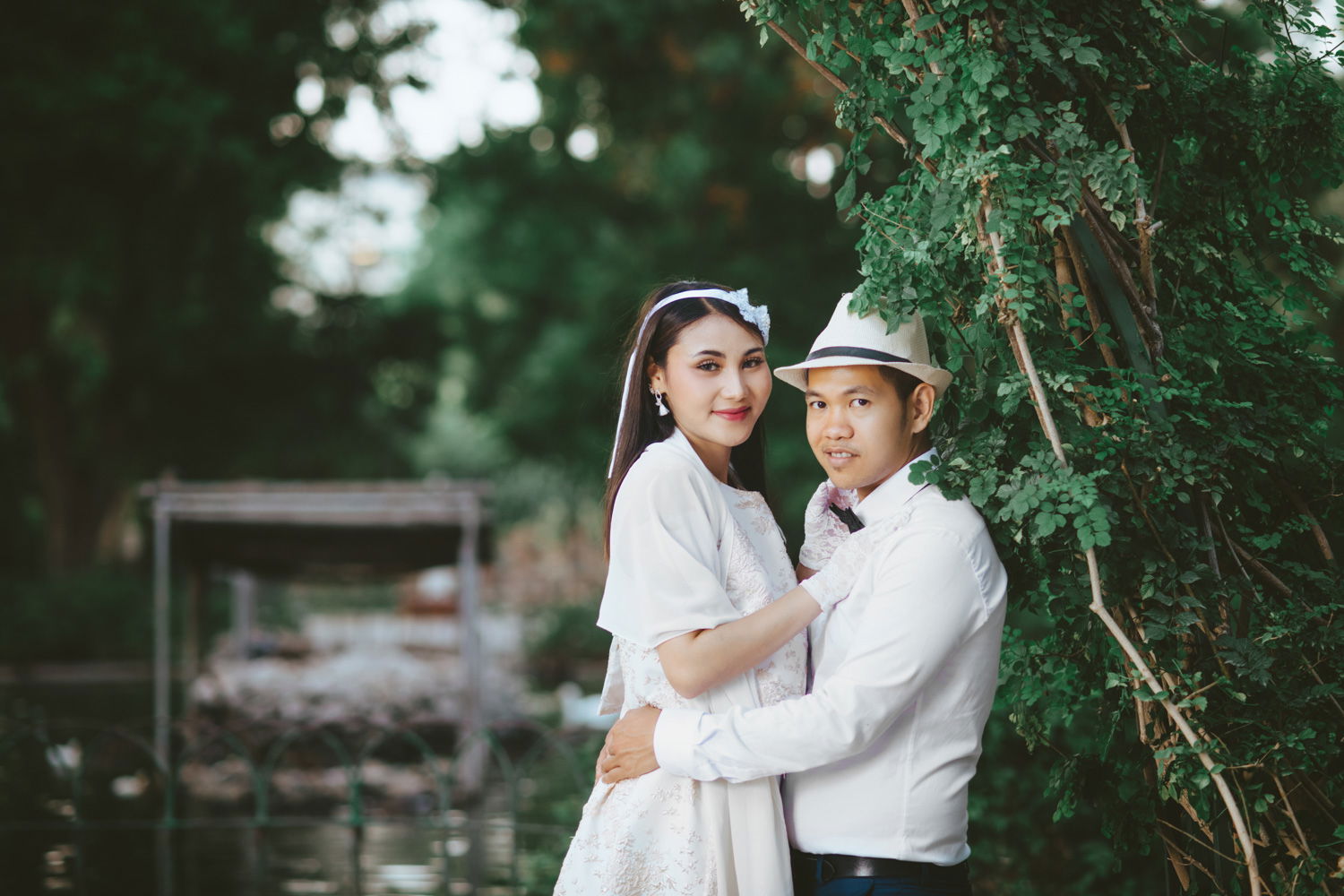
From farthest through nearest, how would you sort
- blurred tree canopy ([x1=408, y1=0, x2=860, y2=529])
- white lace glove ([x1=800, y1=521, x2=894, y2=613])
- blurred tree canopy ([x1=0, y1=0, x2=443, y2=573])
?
blurred tree canopy ([x1=408, y1=0, x2=860, y2=529])
blurred tree canopy ([x1=0, y1=0, x2=443, y2=573])
white lace glove ([x1=800, y1=521, x2=894, y2=613])

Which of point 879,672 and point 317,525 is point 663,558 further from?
point 317,525

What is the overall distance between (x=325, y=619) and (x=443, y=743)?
12896 millimetres

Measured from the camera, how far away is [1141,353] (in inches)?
105

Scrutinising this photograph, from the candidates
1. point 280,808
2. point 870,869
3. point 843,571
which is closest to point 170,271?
point 280,808

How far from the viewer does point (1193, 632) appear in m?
2.71

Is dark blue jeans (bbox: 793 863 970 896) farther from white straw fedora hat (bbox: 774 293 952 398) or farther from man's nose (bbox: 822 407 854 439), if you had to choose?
white straw fedora hat (bbox: 774 293 952 398)

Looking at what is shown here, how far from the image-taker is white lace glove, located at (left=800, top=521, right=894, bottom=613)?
2609mm

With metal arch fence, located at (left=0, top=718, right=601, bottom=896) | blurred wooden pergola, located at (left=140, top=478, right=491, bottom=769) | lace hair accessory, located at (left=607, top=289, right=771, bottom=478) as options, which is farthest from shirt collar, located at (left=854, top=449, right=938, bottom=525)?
blurred wooden pergola, located at (left=140, top=478, right=491, bottom=769)

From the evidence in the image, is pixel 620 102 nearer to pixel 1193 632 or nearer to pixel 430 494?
pixel 430 494

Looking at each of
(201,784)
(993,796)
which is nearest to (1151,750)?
(993,796)

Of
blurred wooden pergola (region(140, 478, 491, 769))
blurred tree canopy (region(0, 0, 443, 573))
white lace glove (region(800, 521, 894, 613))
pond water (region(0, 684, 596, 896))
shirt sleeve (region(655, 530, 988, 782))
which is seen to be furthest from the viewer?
blurred tree canopy (region(0, 0, 443, 573))

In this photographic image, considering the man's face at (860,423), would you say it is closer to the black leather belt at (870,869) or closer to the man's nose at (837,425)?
the man's nose at (837,425)

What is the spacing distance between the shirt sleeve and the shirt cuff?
0.19 ft

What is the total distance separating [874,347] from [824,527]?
50 cm
